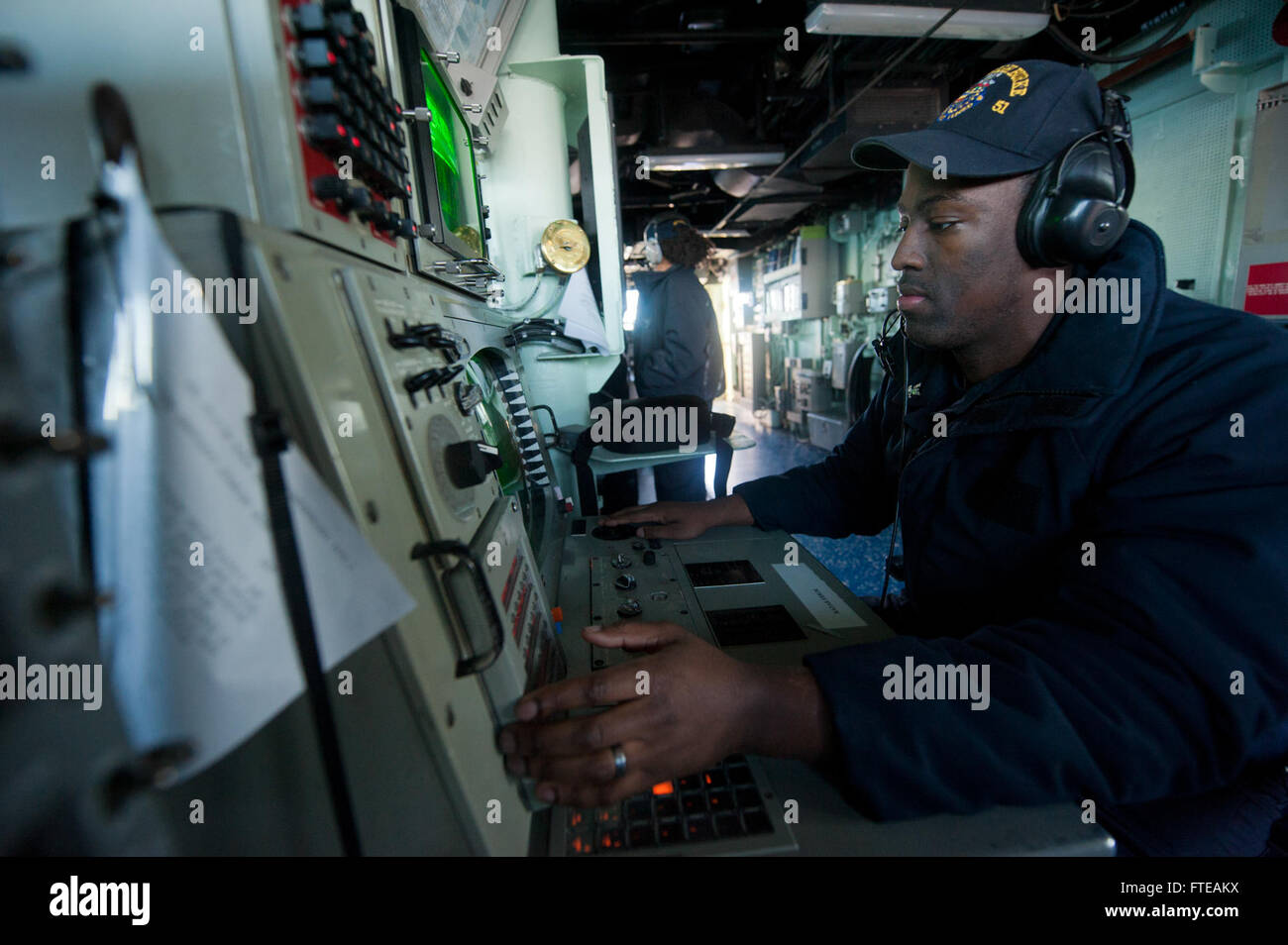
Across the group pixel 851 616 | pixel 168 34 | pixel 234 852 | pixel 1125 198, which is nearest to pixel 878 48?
pixel 1125 198

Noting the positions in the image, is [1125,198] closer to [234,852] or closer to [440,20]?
[440,20]

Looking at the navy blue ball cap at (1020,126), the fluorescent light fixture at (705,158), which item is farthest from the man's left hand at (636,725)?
the fluorescent light fixture at (705,158)

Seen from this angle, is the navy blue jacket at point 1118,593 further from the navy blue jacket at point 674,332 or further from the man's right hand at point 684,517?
the navy blue jacket at point 674,332

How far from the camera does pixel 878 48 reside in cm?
296

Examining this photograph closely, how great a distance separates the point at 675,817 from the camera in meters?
0.59

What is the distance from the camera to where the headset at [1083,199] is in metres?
0.86

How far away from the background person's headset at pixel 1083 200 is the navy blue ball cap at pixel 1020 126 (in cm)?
3

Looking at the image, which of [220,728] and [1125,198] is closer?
[220,728]
